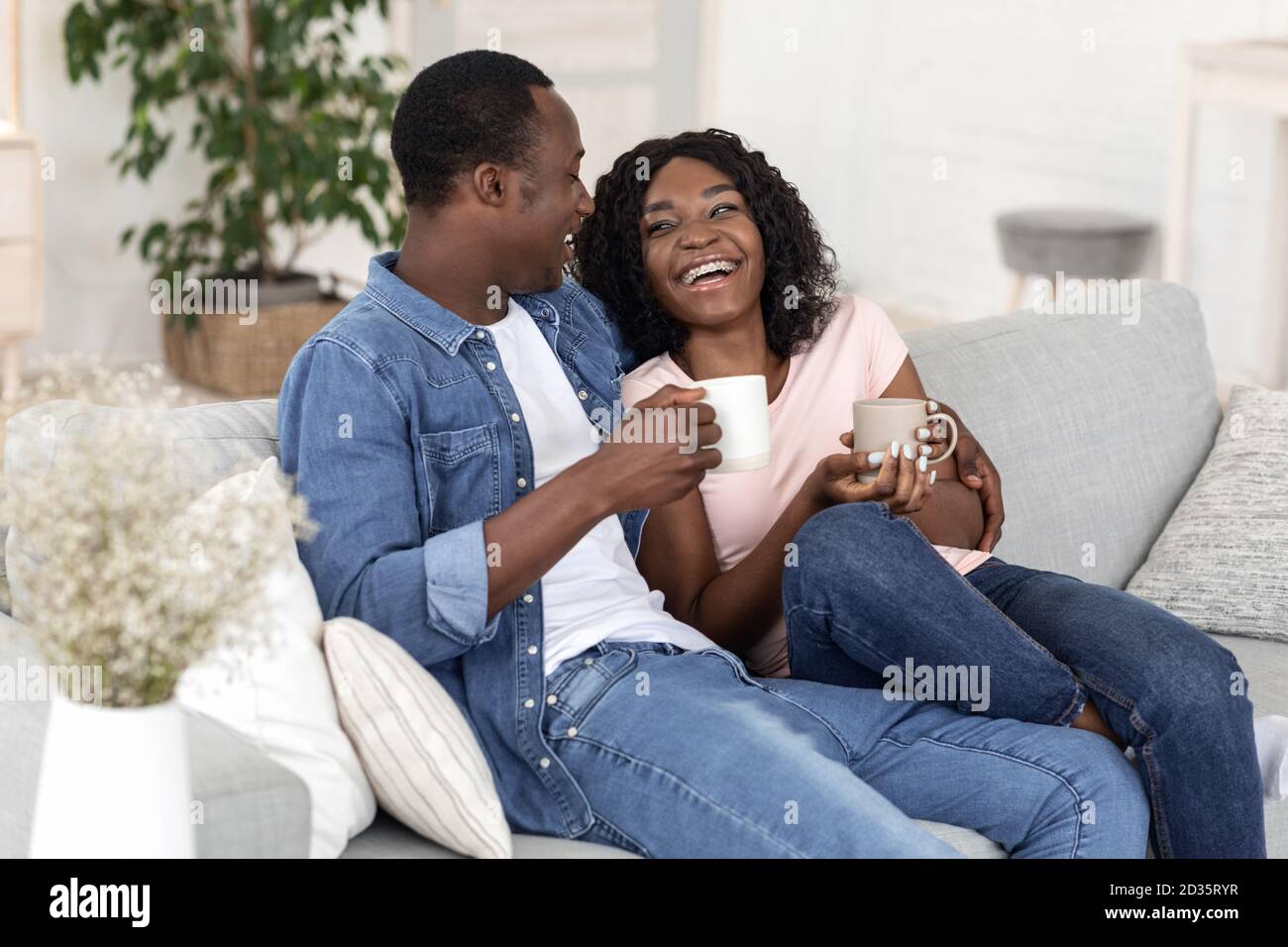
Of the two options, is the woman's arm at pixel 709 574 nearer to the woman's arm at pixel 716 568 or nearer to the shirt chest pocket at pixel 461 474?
the woman's arm at pixel 716 568

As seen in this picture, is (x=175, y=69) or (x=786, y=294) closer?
(x=786, y=294)

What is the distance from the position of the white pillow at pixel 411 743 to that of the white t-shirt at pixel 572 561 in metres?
0.20

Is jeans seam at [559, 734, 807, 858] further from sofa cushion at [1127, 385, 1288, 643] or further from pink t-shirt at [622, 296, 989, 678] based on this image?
sofa cushion at [1127, 385, 1288, 643]

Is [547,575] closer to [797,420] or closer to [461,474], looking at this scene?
[461,474]

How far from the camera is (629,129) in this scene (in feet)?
19.4

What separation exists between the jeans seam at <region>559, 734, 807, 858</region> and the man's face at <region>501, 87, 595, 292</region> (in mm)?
493

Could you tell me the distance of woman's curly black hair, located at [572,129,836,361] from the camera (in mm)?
1985

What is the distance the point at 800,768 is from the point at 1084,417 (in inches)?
42.3

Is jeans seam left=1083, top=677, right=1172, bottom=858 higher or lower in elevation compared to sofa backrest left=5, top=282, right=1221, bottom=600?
lower

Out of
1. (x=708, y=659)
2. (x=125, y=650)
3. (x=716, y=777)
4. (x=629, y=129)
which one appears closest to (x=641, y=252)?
(x=708, y=659)

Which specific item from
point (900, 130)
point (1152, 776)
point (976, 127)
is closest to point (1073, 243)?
point (976, 127)

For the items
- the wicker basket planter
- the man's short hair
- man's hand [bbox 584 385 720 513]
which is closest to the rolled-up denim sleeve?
man's hand [bbox 584 385 720 513]
